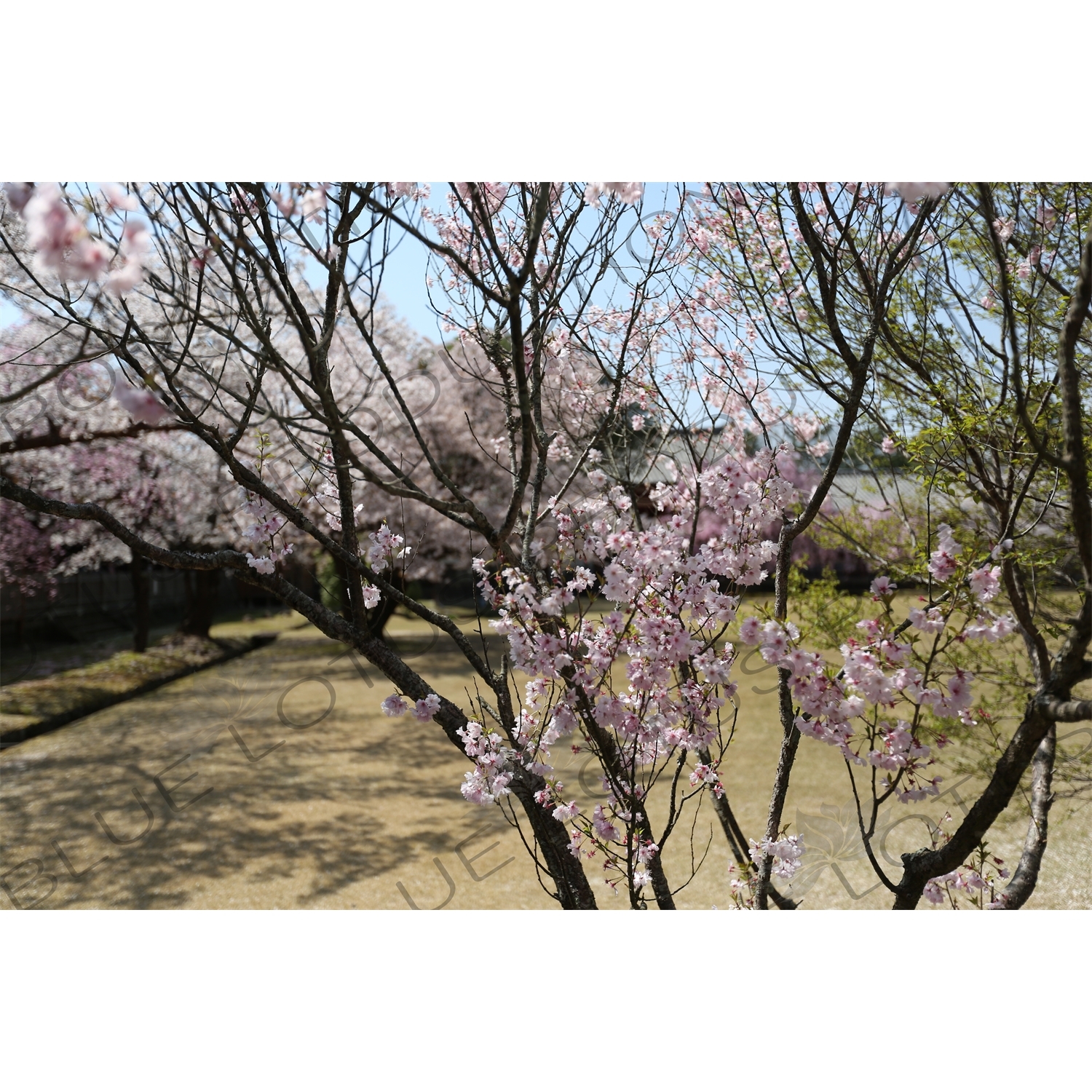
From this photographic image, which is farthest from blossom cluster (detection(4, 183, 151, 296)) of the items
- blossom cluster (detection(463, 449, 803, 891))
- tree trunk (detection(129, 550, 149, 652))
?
tree trunk (detection(129, 550, 149, 652))

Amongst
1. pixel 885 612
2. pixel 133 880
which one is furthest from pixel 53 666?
pixel 885 612

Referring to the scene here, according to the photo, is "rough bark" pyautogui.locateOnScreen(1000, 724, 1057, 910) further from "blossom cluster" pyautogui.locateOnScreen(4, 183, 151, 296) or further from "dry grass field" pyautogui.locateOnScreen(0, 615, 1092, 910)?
"blossom cluster" pyautogui.locateOnScreen(4, 183, 151, 296)

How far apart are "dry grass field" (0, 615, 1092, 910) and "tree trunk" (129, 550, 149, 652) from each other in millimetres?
1561

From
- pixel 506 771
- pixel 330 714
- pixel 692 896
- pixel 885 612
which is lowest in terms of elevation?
pixel 330 714

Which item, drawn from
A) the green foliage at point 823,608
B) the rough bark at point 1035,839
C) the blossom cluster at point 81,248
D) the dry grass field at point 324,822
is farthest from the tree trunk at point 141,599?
the rough bark at point 1035,839

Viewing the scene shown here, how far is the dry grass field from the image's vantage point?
2.71 m

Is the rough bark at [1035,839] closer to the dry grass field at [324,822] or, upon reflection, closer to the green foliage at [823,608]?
the dry grass field at [324,822]

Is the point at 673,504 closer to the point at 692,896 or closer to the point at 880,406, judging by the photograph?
the point at 880,406

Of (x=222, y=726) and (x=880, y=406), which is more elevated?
(x=880, y=406)

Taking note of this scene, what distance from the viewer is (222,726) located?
5.34 m

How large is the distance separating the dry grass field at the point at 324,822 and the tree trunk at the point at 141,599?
1.56 meters

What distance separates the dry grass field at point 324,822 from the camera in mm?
2715
